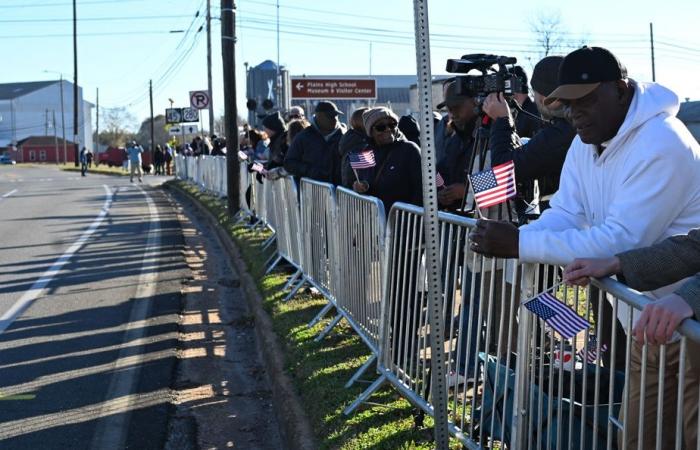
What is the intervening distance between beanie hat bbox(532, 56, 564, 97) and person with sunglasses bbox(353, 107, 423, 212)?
2.25 m

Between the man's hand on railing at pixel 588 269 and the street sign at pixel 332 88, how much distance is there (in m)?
31.8

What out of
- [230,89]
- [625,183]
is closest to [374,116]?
[625,183]

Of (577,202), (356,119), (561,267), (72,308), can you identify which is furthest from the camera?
(72,308)

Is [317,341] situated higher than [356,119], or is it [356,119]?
[356,119]

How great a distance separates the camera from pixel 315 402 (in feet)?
19.2

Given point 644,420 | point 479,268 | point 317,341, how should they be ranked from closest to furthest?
point 644,420
point 479,268
point 317,341

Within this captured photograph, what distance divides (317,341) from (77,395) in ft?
5.87

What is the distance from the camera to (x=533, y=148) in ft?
16.9

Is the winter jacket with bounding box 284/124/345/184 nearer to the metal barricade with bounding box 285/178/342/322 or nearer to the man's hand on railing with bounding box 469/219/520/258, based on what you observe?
the metal barricade with bounding box 285/178/342/322

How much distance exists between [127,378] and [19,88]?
485ft

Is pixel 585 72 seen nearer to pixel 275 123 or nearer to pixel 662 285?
pixel 662 285

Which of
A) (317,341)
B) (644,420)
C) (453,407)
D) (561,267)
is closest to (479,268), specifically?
(453,407)

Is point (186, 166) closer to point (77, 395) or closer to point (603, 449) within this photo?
point (77, 395)

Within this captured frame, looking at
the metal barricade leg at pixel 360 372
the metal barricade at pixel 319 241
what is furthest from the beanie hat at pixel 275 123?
the metal barricade leg at pixel 360 372
